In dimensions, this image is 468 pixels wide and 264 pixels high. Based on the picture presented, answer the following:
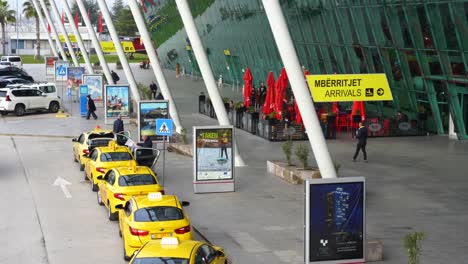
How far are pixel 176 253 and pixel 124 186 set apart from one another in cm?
775

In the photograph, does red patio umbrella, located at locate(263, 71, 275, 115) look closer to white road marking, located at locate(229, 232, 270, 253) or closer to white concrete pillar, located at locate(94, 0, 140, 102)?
white concrete pillar, located at locate(94, 0, 140, 102)

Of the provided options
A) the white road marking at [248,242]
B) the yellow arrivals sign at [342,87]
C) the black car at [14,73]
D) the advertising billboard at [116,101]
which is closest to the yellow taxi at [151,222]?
the white road marking at [248,242]

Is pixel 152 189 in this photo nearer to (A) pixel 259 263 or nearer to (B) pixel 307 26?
(A) pixel 259 263

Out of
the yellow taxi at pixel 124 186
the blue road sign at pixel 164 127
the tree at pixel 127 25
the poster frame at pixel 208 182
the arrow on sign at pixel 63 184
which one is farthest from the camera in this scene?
the tree at pixel 127 25

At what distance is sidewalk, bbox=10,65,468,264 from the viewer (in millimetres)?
20141

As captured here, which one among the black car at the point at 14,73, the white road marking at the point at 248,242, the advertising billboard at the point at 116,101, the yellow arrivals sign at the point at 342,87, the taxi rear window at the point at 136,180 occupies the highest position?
the black car at the point at 14,73

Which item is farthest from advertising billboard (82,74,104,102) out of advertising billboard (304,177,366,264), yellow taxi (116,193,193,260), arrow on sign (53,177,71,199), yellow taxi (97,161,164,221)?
advertising billboard (304,177,366,264)

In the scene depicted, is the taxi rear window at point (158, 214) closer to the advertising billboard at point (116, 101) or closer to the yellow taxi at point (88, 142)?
the yellow taxi at point (88, 142)

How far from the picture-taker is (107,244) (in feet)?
67.7

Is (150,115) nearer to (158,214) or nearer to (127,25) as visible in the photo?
(158,214)

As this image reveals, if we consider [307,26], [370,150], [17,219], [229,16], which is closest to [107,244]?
[17,219]

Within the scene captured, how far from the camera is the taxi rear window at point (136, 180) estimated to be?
23766 mm

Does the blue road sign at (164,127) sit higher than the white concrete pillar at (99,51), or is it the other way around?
the white concrete pillar at (99,51)

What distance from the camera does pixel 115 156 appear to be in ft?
93.7
